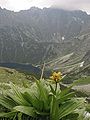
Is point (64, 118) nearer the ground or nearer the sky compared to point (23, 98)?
nearer the ground

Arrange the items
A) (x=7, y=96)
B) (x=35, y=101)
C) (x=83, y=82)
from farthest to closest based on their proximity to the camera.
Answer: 1. (x=7, y=96)
2. (x=35, y=101)
3. (x=83, y=82)

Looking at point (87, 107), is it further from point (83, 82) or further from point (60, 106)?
point (83, 82)

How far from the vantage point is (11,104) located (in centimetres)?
768

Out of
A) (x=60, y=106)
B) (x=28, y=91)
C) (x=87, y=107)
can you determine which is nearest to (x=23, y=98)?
(x=28, y=91)

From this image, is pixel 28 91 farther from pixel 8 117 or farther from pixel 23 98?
pixel 8 117

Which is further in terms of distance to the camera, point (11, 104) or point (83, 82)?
point (11, 104)

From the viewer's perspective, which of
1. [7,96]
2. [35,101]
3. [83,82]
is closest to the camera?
[83,82]

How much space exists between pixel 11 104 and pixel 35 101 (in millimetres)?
575

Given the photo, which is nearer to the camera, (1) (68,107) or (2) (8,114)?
(2) (8,114)

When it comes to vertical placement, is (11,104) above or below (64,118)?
above

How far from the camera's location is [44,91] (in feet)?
25.1

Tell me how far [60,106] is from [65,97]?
0.73 feet

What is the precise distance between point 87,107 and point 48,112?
0.92m

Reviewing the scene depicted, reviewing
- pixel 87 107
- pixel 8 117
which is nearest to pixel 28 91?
pixel 8 117
